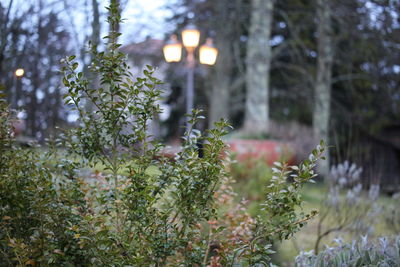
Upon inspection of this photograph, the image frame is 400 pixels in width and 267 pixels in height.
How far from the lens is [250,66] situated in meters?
12.1

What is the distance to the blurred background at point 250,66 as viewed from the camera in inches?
236

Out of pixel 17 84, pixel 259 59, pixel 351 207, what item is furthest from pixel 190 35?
pixel 351 207

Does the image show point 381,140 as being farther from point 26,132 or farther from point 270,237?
point 270,237

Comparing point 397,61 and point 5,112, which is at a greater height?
point 397,61

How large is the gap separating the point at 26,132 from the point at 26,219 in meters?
5.44

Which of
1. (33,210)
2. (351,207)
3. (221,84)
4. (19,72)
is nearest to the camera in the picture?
(33,210)

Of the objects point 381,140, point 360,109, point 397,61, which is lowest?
point 381,140

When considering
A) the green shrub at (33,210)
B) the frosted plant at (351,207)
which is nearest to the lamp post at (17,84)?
the green shrub at (33,210)

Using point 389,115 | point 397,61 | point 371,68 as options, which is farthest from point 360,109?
point 397,61

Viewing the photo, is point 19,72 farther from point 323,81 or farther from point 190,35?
point 323,81

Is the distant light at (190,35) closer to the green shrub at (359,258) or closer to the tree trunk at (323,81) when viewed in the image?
the tree trunk at (323,81)

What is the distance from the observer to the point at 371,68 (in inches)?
600

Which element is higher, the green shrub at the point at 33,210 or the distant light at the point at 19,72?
the distant light at the point at 19,72

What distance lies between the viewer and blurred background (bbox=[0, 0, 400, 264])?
5992 millimetres
